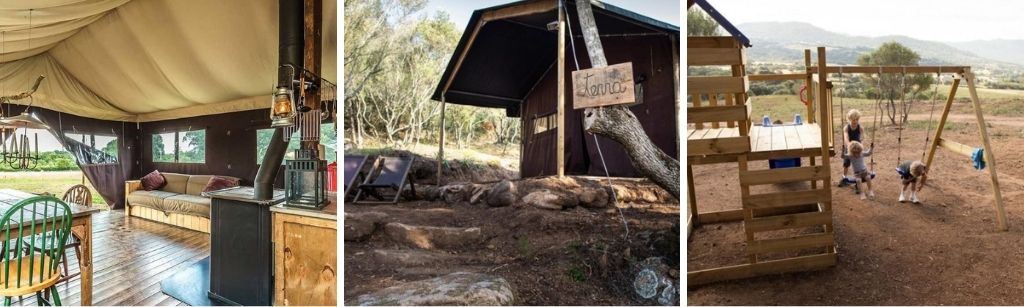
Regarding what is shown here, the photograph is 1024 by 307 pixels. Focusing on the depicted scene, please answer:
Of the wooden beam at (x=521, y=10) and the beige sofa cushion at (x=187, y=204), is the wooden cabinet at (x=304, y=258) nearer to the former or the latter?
the beige sofa cushion at (x=187, y=204)

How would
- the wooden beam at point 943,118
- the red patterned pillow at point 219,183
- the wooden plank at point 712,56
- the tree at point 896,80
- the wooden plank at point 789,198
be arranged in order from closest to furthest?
the wooden plank at point 712,56
the wooden plank at point 789,198
the red patterned pillow at point 219,183
the wooden beam at point 943,118
the tree at point 896,80

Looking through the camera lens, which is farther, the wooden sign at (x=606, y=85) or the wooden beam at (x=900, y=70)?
the wooden beam at (x=900, y=70)

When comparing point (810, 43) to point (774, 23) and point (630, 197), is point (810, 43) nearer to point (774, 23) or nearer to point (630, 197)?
point (774, 23)

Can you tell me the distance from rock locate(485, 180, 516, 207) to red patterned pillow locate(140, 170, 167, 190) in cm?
172

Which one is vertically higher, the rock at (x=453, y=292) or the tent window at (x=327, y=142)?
the tent window at (x=327, y=142)

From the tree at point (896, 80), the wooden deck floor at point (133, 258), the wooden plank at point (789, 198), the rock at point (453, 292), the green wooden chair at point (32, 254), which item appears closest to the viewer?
the green wooden chair at point (32, 254)

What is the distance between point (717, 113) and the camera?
83.3 inches

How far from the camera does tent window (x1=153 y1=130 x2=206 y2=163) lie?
2436 millimetres

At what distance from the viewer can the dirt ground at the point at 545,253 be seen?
198cm

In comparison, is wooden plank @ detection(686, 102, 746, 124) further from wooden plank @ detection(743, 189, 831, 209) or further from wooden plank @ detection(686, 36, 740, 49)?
wooden plank @ detection(743, 189, 831, 209)

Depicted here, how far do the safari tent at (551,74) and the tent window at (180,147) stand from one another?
4.30ft

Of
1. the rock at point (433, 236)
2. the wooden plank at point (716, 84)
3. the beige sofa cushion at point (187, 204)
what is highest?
the wooden plank at point (716, 84)

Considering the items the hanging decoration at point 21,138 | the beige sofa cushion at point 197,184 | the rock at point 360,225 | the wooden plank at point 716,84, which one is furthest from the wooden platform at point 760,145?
the hanging decoration at point 21,138

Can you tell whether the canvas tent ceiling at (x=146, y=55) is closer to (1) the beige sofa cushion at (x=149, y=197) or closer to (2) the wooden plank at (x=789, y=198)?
(1) the beige sofa cushion at (x=149, y=197)
